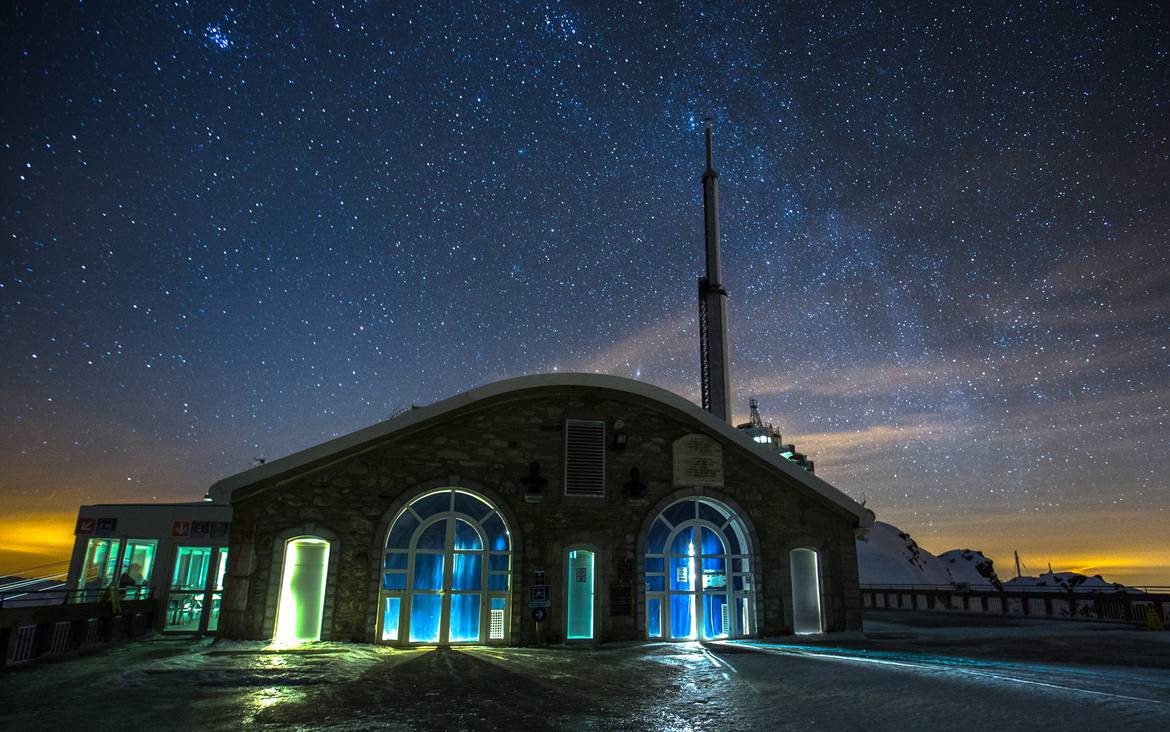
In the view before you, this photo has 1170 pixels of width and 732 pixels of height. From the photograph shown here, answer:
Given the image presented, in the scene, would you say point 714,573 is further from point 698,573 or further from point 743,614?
point 743,614

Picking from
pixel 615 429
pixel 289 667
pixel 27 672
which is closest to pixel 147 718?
pixel 289 667

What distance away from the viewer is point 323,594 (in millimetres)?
13883

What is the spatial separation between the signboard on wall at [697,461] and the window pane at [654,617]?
2788 mm

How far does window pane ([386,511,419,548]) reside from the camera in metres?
14.4

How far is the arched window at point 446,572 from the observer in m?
14.2

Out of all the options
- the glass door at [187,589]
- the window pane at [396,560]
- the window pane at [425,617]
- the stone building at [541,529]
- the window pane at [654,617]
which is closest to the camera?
the stone building at [541,529]

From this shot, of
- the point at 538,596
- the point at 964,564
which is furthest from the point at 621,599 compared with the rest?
the point at 964,564

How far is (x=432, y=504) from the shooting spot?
1481 centimetres

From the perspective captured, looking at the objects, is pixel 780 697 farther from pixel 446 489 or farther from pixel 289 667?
pixel 446 489

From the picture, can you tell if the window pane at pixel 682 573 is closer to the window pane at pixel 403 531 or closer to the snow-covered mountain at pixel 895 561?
the window pane at pixel 403 531

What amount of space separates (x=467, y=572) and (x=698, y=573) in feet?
17.9

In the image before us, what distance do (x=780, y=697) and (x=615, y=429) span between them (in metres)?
8.30

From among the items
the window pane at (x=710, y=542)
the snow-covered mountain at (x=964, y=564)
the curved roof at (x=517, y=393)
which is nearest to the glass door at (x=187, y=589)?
the curved roof at (x=517, y=393)

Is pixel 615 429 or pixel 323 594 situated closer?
pixel 323 594
